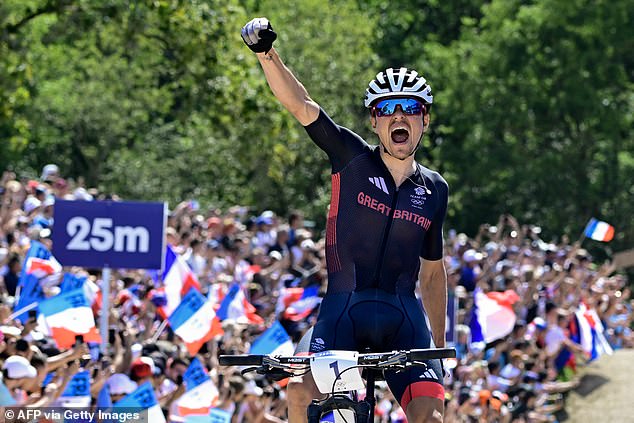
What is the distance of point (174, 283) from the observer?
1270 cm

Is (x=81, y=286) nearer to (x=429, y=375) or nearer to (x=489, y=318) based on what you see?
(x=429, y=375)

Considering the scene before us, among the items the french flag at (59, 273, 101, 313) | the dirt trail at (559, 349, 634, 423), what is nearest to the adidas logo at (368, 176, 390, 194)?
the french flag at (59, 273, 101, 313)

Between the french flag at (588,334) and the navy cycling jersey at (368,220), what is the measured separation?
13904 mm

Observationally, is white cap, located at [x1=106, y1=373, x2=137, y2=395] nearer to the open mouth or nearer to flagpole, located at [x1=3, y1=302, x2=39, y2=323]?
flagpole, located at [x1=3, y1=302, x2=39, y2=323]

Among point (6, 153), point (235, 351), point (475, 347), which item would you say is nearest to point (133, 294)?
point (235, 351)

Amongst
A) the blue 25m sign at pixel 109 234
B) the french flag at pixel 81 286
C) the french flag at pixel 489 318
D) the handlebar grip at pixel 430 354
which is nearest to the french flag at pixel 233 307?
the blue 25m sign at pixel 109 234

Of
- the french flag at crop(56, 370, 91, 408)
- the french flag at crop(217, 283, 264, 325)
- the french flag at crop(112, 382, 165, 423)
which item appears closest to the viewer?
the french flag at crop(56, 370, 91, 408)

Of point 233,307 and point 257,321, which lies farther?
point 257,321

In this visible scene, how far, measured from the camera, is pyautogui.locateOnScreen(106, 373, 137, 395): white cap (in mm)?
10203

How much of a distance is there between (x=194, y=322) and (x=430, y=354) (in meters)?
6.38

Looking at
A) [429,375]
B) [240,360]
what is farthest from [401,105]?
[240,360]

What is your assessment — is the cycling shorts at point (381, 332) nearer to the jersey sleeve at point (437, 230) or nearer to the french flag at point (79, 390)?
the jersey sleeve at point (437, 230)

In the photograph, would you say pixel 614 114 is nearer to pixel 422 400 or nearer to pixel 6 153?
pixel 6 153

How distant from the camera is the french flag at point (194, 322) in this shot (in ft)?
39.6
